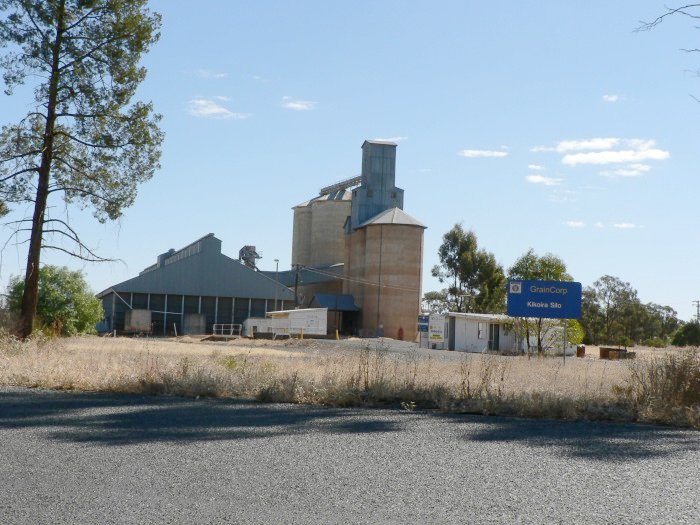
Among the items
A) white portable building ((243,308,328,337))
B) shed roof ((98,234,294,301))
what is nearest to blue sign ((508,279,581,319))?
white portable building ((243,308,328,337))

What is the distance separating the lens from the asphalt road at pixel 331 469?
6418 millimetres

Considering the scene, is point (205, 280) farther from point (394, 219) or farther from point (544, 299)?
point (544, 299)

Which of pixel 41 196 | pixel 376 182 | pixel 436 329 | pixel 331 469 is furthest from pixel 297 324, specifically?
pixel 331 469

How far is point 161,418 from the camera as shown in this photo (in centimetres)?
1154

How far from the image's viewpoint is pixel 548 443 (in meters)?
10.1

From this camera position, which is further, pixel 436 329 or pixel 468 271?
pixel 468 271

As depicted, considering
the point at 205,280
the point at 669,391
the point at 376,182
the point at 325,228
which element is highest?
the point at 376,182

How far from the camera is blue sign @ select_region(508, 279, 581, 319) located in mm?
28922

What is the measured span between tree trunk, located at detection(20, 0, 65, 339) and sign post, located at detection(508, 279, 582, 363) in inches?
587

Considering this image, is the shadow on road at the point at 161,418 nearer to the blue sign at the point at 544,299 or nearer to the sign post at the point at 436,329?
the blue sign at the point at 544,299

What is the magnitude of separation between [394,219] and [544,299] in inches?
2136

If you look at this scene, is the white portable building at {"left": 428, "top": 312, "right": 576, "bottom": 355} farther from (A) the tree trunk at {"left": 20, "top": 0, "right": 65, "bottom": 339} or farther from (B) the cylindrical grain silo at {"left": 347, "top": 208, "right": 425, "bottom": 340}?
(A) the tree trunk at {"left": 20, "top": 0, "right": 65, "bottom": 339}

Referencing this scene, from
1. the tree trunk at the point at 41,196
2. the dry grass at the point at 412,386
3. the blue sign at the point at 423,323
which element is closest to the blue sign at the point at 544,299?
the dry grass at the point at 412,386

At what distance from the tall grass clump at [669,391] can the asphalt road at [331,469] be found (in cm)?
91
